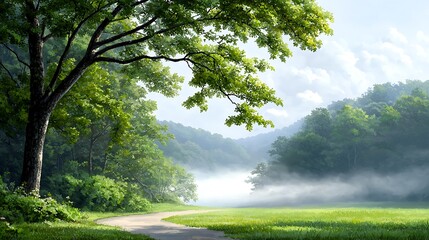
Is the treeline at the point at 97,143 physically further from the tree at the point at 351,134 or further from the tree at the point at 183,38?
the tree at the point at 351,134

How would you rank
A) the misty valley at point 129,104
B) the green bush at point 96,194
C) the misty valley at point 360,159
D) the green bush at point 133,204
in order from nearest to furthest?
the misty valley at point 129,104
the green bush at point 96,194
the green bush at point 133,204
the misty valley at point 360,159

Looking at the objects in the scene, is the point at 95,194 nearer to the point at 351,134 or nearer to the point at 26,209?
the point at 26,209

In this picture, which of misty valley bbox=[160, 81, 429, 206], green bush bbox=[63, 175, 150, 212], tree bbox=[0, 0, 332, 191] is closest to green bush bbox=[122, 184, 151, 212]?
green bush bbox=[63, 175, 150, 212]

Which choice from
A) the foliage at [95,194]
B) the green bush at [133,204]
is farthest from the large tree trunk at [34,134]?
the green bush at [133,204]

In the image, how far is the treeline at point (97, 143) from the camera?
84.2ft

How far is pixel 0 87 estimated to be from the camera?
84.3 feet

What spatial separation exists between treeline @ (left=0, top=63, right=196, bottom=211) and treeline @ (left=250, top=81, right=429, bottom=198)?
32344 millimetres

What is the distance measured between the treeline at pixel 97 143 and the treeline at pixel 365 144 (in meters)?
32.3

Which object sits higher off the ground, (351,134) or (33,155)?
(351,134)

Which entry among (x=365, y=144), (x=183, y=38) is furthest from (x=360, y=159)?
(x=183, y=38)

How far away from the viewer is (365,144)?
8519 centimetres

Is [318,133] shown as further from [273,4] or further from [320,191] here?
[273,4]

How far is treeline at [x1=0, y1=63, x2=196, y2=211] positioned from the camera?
25.7 meters

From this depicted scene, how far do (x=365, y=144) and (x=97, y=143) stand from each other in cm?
5318
